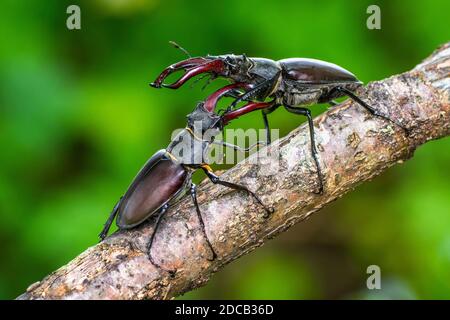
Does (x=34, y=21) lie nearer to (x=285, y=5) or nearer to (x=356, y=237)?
(x=285, y=5)

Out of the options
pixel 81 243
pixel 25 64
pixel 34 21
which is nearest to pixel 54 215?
pixel 81 243
